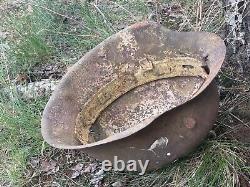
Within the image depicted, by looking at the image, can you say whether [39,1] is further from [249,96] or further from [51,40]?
[249,96]

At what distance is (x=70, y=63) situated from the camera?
3.83m

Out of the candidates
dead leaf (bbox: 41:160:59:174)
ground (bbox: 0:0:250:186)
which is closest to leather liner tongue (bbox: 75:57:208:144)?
ground (bbox: 0:0:250:186)

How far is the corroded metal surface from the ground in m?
0.26

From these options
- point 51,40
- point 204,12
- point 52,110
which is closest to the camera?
point 52,110

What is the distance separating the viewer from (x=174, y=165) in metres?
2.76

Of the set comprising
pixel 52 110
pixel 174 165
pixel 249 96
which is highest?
pixel 52 110

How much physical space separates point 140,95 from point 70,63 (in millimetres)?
932

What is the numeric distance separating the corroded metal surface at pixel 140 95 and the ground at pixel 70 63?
0.86 feet

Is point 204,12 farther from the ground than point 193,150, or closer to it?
farther from the ground

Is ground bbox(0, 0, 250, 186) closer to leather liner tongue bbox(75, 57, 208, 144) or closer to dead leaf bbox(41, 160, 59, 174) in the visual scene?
dead leaf bbox(41, 160, 59, 174)

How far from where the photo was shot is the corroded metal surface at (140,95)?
2.37 meters

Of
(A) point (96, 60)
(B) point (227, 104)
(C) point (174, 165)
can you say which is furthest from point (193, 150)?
(A) point (96, 60)

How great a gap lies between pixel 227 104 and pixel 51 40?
1.82 m

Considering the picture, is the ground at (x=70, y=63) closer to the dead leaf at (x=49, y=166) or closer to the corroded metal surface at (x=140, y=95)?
the dead leaf at (x=49, y=166)
